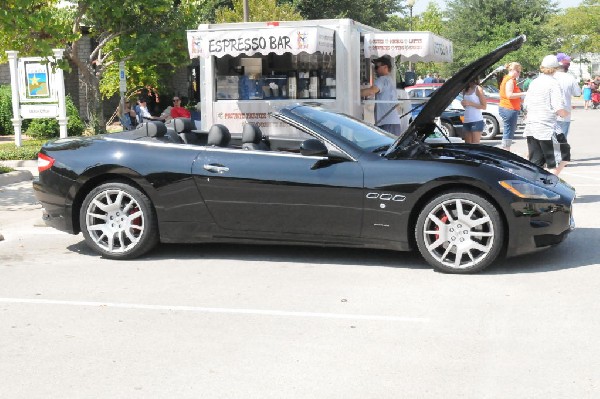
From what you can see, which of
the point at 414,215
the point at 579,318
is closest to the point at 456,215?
the point at 414,215

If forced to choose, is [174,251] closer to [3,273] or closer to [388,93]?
[3,273]

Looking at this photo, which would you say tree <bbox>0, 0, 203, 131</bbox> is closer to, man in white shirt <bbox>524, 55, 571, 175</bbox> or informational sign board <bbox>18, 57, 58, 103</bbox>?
informational sign board <bbox>18, 57, 58, 103</bbox>

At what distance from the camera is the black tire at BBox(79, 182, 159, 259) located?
25.1ft

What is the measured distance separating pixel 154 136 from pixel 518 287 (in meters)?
3.48

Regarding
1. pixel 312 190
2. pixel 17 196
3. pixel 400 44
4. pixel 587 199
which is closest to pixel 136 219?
pixel 312 190

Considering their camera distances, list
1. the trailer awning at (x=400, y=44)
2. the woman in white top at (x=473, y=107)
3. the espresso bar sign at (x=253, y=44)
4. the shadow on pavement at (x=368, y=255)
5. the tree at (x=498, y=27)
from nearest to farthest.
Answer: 1. the shadow on pavement at (x=368, y=255)
2. the woman in white top at (x=473, y=107)
3. the espresso bar sign at (x=253, y=44)
4. the trailer awning at (x=400, y=44)
5. the tree at (x=498, y=27)

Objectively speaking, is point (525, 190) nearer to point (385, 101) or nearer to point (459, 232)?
point (459, 232)

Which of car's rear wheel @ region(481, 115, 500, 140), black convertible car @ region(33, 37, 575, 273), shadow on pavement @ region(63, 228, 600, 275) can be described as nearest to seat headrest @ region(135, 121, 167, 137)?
black convertible car @ region(33, 37, 575, 273)

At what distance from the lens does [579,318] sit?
18.5 feet

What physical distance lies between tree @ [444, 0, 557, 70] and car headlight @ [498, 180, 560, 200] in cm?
4557

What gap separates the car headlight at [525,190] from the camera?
6.86 meters

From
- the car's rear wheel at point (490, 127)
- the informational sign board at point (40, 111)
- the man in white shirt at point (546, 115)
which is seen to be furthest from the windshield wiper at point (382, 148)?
the car's rear wheel at point (490, 127)

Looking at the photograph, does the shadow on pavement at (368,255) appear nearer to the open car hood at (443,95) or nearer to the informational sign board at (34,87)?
the open car hood at (443,95)

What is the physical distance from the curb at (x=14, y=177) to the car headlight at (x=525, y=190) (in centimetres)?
925
